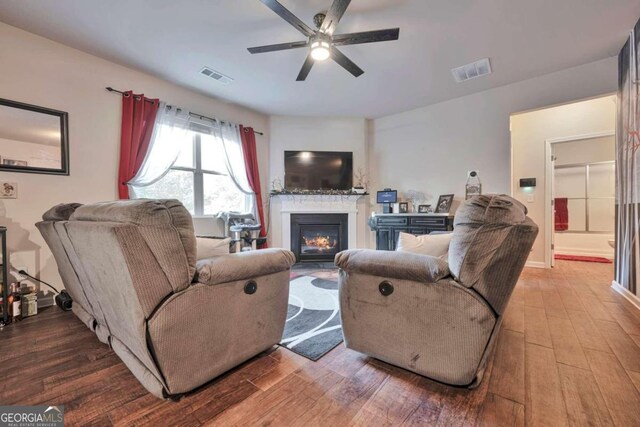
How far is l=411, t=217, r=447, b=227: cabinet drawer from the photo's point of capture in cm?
386

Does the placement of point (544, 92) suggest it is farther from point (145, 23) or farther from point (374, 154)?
point (145, 23)

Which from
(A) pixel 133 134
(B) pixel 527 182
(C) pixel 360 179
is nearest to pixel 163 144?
(A) pixel 133 134

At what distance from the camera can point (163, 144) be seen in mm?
3391

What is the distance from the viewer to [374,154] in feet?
16.4

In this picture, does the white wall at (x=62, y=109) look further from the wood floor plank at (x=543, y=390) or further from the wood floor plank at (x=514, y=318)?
the wood floor plank at (x=514, y=318)

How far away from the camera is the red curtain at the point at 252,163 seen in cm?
427

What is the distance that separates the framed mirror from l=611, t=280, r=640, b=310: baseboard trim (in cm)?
561

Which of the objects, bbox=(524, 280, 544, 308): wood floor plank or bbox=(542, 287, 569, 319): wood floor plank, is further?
bbox=(524, 280, 544, 308): wood floor plank

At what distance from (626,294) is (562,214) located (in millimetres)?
3556

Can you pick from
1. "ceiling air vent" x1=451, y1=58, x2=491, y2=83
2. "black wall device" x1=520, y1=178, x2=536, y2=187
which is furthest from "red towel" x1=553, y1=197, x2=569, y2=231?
"ceiling air vent" x1=451, y1=58, x2=491, y2=83

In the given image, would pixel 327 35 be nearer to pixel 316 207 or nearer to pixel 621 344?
pixel 316 207

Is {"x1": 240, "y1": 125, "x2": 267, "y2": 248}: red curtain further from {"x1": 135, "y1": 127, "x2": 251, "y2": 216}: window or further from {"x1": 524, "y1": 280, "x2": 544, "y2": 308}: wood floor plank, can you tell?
{"x1": 524, "y1": 280, "x2": 544, "y2": 308}: wood floor plank

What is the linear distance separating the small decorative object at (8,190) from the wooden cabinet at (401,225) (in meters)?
4.27

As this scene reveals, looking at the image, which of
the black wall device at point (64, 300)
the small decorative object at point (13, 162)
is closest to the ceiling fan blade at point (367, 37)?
the small decorative object at point (13, 162)
